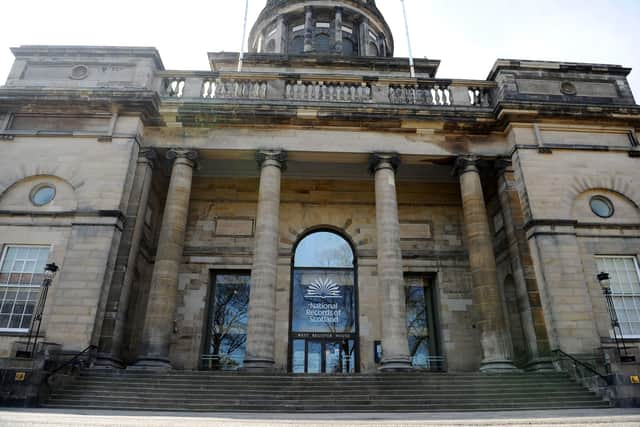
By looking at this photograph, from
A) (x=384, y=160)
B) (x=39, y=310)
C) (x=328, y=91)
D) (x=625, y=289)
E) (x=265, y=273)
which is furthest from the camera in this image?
(x=328, y=91)

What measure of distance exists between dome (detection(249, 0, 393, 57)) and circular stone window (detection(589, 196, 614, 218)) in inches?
633

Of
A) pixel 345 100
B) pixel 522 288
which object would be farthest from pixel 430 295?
pixel 345 100

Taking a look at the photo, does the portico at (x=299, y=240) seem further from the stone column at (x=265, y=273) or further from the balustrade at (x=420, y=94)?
the balustrade at (x=420, y=94)

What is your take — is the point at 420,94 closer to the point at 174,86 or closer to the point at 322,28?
the point at 174,86

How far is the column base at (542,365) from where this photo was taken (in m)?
12.3

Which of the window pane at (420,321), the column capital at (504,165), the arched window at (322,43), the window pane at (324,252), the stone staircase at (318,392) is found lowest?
the stone staircase at (318,392)

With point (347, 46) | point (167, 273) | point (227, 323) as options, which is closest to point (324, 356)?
point (227, 323)

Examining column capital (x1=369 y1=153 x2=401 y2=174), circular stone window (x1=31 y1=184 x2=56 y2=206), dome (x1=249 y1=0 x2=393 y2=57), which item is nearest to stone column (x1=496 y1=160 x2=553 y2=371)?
column capital (x1=369 y1=153 x2=401 y2=174)

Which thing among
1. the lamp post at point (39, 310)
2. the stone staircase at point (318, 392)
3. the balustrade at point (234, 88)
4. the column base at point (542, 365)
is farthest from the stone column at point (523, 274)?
the lamp post at point (39, 310)

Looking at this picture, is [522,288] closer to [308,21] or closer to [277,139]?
[277,139]

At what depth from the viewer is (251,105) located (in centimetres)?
1529

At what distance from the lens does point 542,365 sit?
12469 millimetres

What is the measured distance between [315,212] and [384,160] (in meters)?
4.15

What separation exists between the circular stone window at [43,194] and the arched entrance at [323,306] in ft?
28.3
